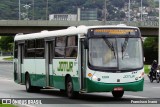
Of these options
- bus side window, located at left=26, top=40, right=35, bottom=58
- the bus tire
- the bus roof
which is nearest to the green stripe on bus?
the bus tire

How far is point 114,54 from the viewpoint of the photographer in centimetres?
1995

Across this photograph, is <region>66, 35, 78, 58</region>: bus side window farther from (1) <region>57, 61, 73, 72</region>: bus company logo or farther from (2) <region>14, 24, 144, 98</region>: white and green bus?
(1) <region>57, 61, 73, 72</region>: bus company logo

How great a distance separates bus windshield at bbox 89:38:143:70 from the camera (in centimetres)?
1989

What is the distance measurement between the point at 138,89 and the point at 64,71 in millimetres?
3369

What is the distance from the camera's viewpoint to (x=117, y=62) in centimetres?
1989

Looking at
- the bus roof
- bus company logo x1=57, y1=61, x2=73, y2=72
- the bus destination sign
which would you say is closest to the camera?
the bus destination sign

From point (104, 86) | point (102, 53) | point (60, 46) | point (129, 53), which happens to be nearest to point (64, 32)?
point (60, 46)

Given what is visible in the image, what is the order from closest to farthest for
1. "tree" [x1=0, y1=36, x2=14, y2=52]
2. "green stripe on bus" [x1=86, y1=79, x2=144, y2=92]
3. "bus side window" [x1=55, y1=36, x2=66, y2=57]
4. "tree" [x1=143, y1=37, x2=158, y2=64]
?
1. "green stripe on bus" [x1=86, y1=79, x2=144, y2=92]
2. "bus side window" [x1=55, y1=36, x2=66, y2=57]
3. "tree" [x1=143, y1=37, x2=158, y2=64]
4. "tree" [x1=0, y1=36, x2=14, y2=52]

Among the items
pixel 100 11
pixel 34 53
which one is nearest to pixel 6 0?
pixel 100 11

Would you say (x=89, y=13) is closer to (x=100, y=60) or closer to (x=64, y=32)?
(x=64, y=32)

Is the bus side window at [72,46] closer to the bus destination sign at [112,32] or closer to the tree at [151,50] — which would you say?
the bus destination sign at [112,32]

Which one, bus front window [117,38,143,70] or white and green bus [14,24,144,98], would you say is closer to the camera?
white and green bus [14,24,144,98]

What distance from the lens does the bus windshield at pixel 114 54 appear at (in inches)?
783

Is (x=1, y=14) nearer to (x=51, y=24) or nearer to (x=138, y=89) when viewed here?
(x=51, y=24)
